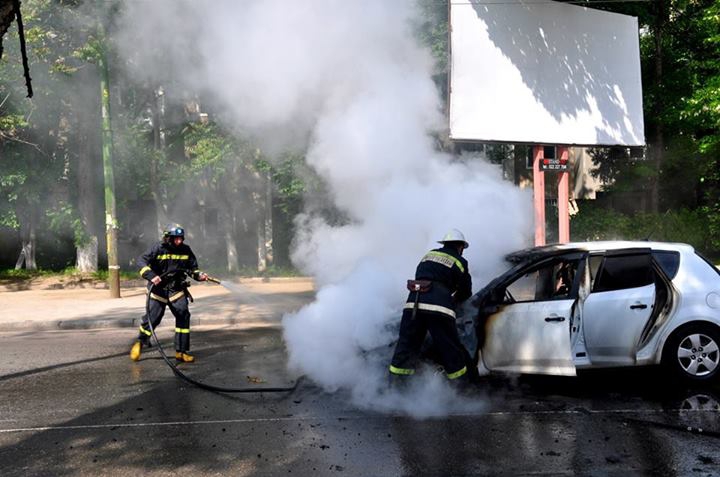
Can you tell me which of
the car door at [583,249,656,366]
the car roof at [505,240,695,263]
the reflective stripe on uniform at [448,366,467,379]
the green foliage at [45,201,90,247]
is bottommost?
the reflective stripe on uniform at [448,366,467,379]

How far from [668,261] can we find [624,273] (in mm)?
494

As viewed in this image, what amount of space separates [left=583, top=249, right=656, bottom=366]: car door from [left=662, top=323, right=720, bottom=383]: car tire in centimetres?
36

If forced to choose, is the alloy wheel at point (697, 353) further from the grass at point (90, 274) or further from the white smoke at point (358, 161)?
the grass at point (90, 274)

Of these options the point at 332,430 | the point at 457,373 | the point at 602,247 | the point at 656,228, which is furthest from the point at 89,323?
the point at 656,228

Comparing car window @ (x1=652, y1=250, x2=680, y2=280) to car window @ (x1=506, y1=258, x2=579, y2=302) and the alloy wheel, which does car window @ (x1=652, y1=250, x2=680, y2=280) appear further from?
car window @ (x1=506, y1=258, x2=579, y2=302)

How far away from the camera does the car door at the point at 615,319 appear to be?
5.90 meters

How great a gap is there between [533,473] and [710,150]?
16390 mm

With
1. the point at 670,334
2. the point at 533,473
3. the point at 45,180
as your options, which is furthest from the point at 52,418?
the point at 45,180

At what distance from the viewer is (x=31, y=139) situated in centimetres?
1906

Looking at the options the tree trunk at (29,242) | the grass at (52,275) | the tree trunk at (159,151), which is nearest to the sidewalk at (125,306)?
the grass at (52,275)

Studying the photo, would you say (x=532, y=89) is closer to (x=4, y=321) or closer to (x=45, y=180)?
(x=4, y=321)

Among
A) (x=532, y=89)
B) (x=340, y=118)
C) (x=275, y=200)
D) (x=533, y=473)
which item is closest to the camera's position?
(x=533, y=473)

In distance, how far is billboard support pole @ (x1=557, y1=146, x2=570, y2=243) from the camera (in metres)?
14.2

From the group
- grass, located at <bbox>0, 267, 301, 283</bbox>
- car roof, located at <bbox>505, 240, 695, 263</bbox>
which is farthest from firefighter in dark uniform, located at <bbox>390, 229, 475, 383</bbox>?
grass, located at <bbox>0, 267, 301, 283</bbox>
